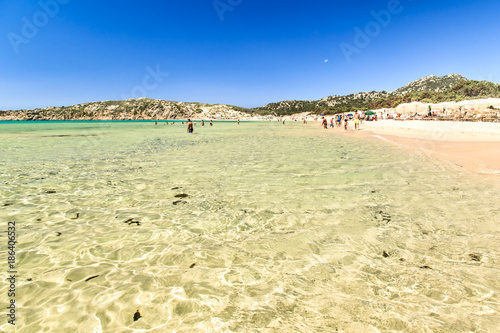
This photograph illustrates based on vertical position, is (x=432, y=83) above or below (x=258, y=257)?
above

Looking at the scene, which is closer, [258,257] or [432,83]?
[258,257]

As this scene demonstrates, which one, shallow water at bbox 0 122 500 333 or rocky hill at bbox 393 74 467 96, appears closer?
shallow water at bbox 0 122 500 333

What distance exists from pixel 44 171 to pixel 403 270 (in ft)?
44.0

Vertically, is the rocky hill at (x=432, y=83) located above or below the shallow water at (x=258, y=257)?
above

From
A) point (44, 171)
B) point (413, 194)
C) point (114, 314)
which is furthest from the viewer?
point (44, 171)

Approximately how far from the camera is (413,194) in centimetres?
680

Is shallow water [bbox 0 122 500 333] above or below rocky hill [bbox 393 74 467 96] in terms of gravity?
below

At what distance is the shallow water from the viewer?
262 centimetres

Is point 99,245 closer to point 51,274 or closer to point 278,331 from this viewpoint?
point 51,274

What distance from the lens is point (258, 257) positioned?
382 cm

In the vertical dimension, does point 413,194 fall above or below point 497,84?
below

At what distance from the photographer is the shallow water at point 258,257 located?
8.61ft

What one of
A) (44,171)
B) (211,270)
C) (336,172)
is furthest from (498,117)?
(44,171)

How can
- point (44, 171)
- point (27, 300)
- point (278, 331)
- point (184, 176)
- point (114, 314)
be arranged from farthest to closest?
1. point (44, 171)
2. point (184, 176)
3. point (27, 300)
4. point (114, 314)
5. point (278, 331)
